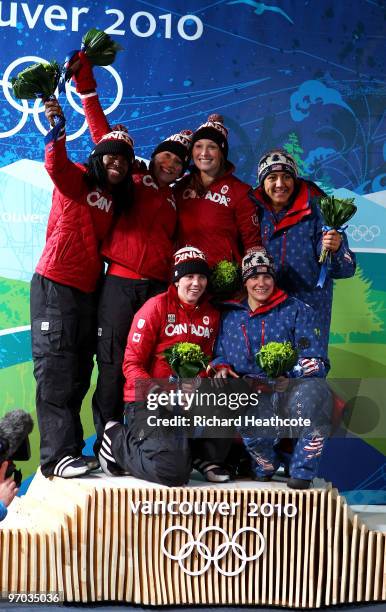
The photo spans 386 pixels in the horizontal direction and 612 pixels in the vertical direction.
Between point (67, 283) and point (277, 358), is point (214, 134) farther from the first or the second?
point (277, 358)

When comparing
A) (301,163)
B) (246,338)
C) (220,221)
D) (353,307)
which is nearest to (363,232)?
(353,307)

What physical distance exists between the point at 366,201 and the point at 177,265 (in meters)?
1.88

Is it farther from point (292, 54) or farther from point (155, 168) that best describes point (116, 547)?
point (292, 54)

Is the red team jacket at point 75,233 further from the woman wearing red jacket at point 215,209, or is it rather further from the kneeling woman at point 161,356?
the woman wearing red jacket at point 215,209

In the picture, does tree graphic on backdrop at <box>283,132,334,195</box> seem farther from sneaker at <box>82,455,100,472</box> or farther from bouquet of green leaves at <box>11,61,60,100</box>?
sneaker at <box>82,455,100,472</box>

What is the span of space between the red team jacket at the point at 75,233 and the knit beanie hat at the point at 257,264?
765 millimetres

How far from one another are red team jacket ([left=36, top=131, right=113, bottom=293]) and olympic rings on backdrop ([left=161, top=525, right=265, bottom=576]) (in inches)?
54.9

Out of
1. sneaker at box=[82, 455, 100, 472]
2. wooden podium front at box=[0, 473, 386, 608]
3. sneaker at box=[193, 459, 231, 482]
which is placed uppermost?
sneaker at box=[193, 459, 231, 482]

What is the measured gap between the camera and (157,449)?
4363 millimetres

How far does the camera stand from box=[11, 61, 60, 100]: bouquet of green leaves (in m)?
4.52

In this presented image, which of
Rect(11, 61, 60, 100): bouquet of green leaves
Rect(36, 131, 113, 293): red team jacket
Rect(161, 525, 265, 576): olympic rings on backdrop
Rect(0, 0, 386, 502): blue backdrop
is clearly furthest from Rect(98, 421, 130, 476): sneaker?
Rect(11, 61, 60, 100): bouquet of green leaves

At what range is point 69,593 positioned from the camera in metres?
4.08

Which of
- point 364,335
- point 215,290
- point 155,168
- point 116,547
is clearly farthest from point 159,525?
point 364,335

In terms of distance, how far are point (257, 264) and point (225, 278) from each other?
0.64 feet
